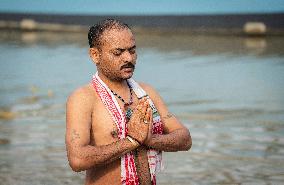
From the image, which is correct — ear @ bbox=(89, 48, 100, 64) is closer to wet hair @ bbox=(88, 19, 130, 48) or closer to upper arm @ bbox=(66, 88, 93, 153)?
wet hair @ bbox=(88, 19, 130, 48)

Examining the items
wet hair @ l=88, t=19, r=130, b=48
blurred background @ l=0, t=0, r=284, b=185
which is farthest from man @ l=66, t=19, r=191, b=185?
blurred background @ l=0, t=0, r=284, b=185

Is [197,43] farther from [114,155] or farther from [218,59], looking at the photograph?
[114,155]

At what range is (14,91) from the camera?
38.0 feet

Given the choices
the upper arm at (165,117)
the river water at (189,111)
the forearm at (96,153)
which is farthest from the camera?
the river water at (189,111)

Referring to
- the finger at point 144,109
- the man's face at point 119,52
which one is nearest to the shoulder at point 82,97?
the man's face at point 119,52

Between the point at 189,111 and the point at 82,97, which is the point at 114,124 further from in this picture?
the point at 189,111

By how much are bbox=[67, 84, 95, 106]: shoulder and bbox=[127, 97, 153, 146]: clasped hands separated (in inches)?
10.0

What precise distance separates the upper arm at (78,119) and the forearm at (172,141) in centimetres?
32

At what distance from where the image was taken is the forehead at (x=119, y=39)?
9.53 ft

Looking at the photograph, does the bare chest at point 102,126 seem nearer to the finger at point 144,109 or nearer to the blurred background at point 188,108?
the finger at point 144,109

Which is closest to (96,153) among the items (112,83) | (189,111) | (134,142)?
(134,142)

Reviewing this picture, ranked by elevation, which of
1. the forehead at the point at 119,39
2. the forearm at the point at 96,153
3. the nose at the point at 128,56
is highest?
the forehead at the point at 119,39

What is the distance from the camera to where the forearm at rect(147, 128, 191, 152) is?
9.53 ft

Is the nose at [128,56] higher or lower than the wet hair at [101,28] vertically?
lower
